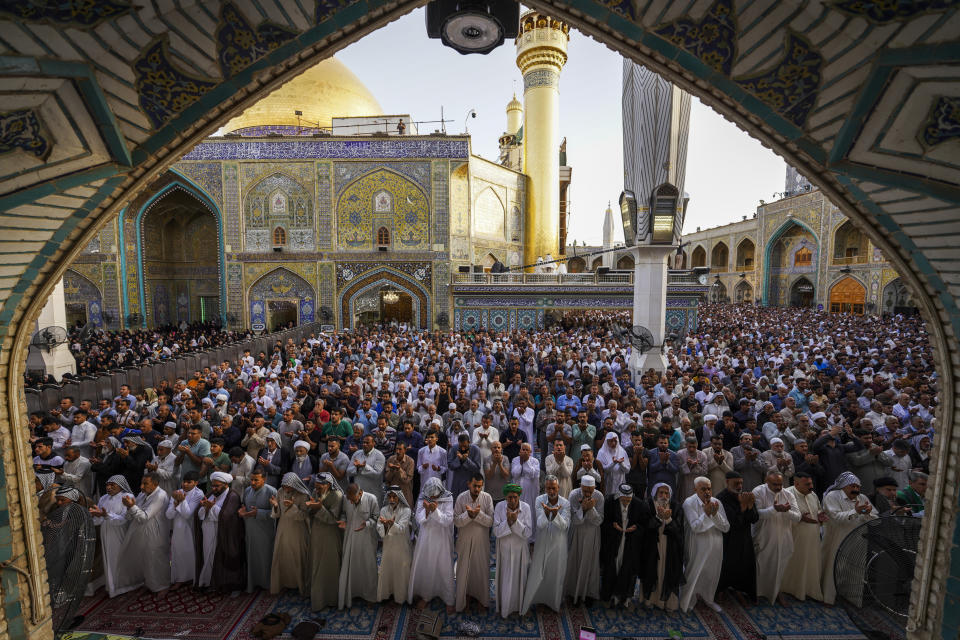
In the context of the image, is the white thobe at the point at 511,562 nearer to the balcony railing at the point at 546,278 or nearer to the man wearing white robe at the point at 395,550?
the man wearing white robe at the point at 395,550

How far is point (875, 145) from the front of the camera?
172cm

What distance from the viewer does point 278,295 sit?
17781 mm

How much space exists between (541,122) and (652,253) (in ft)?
47.3

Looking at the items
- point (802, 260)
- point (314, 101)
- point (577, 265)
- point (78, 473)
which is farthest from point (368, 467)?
point (577, 265)

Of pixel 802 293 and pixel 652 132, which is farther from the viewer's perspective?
pixel 802 293

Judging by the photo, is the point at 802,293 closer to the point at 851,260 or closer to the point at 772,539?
the point at 851,260

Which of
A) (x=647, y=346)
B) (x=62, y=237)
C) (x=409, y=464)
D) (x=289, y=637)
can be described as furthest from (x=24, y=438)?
(x=647, y=346)

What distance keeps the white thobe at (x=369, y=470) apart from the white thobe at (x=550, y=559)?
5.70 feet

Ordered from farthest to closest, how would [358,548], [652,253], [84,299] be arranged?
[84,299] < [652,253] < [358,548]

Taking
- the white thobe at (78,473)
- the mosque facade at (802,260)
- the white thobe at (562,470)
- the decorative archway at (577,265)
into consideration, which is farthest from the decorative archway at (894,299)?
the white thobe at (78,473)

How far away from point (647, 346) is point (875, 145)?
7575 mm

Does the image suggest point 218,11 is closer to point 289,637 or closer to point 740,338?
point 289,637

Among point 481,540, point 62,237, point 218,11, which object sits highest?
point 218,11

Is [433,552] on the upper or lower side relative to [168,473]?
lower
